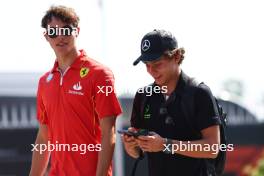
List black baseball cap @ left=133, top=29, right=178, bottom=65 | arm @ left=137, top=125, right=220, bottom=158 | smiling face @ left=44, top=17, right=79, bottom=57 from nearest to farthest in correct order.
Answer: arm @ left=137, top=125, right=220, bottom=158, black baseball cap @ left=133, top=29, right=178, bottom=65, smiling face @ left=44, top=17, right=79, bottom=57

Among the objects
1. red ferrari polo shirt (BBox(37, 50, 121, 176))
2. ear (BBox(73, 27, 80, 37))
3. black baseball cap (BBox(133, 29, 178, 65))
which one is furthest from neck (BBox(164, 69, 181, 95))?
ear (BBox(73, 27, 80, 37))

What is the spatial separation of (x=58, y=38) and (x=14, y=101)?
12.8 m

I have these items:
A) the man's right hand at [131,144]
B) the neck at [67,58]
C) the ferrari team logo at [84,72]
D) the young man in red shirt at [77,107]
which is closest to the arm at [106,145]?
the young man in red shirt at [77,107]

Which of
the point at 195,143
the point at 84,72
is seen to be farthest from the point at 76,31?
the point at 195,143

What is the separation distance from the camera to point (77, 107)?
5.34 metres

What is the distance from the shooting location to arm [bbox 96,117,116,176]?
523 centimetres

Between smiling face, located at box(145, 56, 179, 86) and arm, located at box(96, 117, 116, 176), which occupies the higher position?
smiling face, located at box(145, 56, 179, 86)

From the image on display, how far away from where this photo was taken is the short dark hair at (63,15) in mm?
5409

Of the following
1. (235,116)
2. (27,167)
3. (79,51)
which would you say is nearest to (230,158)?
(235,116)

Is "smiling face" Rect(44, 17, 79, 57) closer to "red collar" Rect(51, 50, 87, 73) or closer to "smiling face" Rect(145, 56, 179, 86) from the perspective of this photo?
"red collar" Rect(51, 50, 87, 73)

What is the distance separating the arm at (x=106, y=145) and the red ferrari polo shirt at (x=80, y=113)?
51 mm

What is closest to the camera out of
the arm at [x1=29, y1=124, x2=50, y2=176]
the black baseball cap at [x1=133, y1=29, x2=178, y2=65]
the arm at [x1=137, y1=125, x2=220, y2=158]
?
the arm at [x1=137, y1=125, x2=220, y2=158]

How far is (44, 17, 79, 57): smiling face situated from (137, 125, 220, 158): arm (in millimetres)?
977

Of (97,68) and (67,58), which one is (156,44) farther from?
(67,58)
